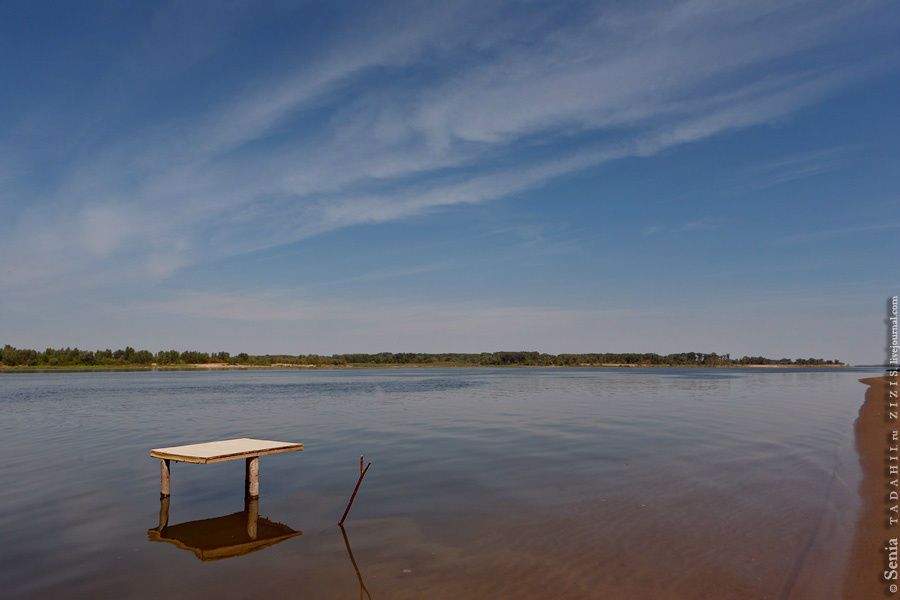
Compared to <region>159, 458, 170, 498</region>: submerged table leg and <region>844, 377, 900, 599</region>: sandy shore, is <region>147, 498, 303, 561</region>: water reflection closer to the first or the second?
<region>159, 458, 170, 498</region>: submerged table leg

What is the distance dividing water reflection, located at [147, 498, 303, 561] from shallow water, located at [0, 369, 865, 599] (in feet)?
0.32

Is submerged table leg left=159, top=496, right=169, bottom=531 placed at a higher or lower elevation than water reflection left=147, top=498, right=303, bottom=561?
lower

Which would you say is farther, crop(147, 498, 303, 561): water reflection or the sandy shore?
crop(147, 498, 303, 561): water reflection

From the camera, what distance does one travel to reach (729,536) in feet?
35.2

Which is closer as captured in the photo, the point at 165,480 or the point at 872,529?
the point at 872,529

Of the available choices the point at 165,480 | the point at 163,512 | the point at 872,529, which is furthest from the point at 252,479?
the point at 872,529

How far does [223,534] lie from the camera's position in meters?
11.4

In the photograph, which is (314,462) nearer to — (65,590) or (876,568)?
(65,590)

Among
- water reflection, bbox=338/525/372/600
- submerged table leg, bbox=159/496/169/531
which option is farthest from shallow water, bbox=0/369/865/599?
submerged table leg, bbox=159/496/169/531

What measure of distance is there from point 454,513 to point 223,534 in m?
4.91

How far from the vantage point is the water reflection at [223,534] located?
412 inches

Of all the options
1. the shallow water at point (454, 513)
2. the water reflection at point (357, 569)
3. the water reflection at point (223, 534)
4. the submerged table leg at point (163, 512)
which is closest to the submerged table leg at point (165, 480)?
the submerged table leg at point (163, 512)

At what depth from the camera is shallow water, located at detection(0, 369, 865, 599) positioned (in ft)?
29.1

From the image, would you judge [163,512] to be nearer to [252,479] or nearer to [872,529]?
[252,479]
